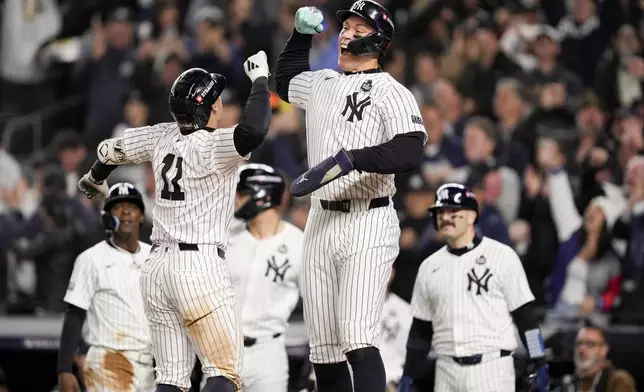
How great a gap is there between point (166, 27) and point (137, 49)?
407 millimetres

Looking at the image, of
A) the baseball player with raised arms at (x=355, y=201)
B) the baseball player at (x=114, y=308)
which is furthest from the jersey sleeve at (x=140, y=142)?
the baseball player at (x=114, y=308)

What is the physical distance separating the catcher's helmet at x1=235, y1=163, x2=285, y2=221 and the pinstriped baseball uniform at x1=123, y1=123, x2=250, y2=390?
1985 millimetres

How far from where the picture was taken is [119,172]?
12.7m

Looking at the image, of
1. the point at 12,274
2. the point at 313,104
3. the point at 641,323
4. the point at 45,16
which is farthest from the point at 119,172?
the point at 313,104

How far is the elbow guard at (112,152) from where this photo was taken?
6609 millimetres

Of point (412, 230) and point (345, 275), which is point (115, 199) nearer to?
point (345, 275)

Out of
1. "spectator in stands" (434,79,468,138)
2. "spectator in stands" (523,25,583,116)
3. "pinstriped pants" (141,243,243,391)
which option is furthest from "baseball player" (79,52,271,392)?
"spectator in stands" (523,25,583,116)

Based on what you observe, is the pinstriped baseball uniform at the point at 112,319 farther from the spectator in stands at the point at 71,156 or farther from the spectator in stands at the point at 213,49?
the spectator in stands at the point at 213,49

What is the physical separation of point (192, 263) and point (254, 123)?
0.79m

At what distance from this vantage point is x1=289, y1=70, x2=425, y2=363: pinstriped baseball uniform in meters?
6.17

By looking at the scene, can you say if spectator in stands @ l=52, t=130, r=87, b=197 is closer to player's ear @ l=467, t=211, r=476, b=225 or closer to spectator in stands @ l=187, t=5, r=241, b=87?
spectator in stands @ l=187, t=5, r=241, b=87

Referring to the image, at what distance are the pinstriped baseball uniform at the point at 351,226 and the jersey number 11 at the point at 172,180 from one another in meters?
0.71

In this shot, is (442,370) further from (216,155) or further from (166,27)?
(166,27)

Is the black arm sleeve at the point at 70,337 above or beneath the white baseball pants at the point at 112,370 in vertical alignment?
above
